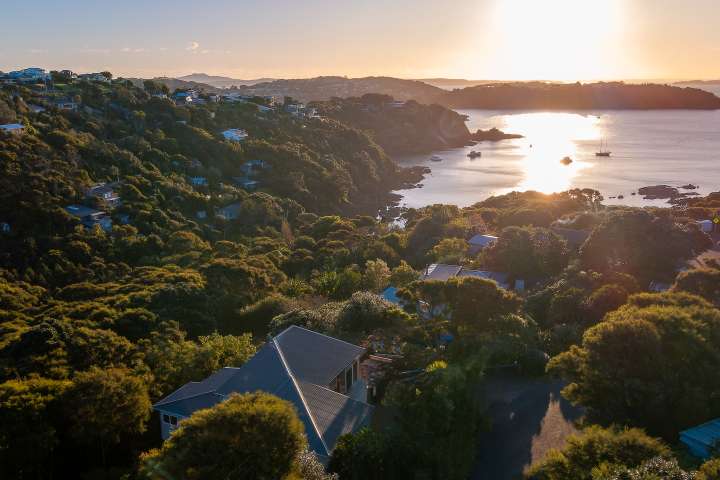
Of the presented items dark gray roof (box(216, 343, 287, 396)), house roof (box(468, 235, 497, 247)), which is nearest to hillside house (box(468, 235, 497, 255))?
house roof (box(468, 235, 497, 247))

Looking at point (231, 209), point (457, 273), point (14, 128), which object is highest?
point (14, 128)

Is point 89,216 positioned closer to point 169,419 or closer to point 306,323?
point 306,323

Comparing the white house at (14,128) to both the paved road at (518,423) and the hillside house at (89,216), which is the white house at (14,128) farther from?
the paved road at (518,423)

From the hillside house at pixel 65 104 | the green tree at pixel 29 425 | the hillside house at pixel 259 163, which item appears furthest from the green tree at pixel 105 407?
the hillside house at pixel 65 104

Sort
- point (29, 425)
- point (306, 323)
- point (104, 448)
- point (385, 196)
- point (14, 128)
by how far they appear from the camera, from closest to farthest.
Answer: point (29, 425)
point (104, 448)
point (306, 323)
point (14, 128)
point (385, 196)

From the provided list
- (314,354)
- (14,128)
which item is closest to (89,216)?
(14,128)

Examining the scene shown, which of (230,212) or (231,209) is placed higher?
(231,209)

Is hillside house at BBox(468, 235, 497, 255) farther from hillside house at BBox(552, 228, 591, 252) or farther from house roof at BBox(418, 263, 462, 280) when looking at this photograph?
house roof at BBox(418, 263, 462, 280)

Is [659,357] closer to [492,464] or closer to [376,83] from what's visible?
[492,464]
